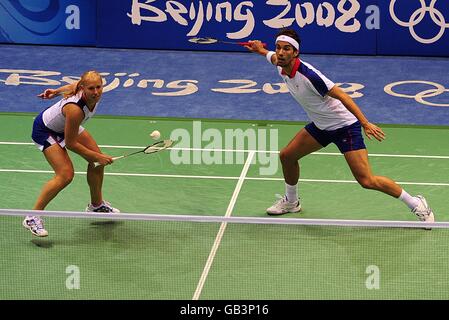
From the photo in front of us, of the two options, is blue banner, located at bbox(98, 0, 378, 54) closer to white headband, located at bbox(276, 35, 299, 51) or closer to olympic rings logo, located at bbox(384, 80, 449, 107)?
olympic rings logo, located at bbox(384, 80, 449, 107)

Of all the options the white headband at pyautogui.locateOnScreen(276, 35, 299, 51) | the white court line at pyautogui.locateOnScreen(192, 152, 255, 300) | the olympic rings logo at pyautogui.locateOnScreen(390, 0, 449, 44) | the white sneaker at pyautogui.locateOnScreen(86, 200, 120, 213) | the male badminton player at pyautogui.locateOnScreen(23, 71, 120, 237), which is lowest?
the white court line at pyautogui.locateOnScreen(192, 152, 255, 300)

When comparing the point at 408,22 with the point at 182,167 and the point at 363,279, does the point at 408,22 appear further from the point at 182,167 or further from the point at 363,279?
the point at 363,279

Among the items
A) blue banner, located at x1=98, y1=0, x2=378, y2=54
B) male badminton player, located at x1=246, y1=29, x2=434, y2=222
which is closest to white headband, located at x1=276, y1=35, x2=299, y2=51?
male badminton player, located at x1=246, y1=29, x2=434, y2=222

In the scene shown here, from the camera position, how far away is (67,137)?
8.87 metres

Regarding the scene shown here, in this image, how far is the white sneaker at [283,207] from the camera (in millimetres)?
9945

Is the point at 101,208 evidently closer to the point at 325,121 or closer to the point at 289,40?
the point at 325,121

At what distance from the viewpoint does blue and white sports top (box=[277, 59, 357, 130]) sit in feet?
29.7

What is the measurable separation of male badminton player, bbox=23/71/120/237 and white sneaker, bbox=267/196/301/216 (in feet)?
5.66

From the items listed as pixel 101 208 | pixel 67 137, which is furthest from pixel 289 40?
pixel 101 208

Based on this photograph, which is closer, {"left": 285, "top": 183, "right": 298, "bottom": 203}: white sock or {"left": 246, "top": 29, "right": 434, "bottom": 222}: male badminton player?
{"left": 246, "top": 29, "right": 434, "bottom": 222}: male badminton player

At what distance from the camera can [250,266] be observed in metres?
8.36
